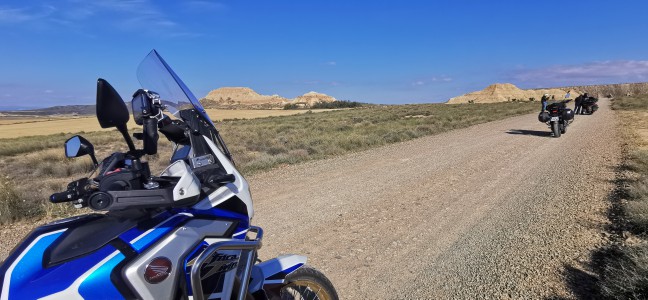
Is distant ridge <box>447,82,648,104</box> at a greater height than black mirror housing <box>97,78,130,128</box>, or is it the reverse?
distant ridge <box>447,82,648,104</box>

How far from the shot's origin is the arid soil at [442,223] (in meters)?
4.21

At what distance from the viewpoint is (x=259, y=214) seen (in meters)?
6.55

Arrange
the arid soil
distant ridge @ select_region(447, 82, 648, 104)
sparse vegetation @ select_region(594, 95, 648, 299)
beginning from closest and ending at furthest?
1. sparse vegetation @ select_region(594, 95, 648, 299)
2. the arid soil
3. distant ridge @ select_region(447, 82, 648, 104)

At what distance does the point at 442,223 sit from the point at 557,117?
41.8ft

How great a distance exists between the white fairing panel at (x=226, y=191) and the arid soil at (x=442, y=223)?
1996 mm

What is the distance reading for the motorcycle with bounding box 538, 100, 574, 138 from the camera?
1592 centimetres

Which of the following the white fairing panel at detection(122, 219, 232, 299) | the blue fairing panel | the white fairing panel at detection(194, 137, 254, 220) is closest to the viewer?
the blue fairing panel

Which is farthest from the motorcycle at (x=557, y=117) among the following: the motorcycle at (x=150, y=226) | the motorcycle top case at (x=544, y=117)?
the motorcycle at (x=150, y=226)

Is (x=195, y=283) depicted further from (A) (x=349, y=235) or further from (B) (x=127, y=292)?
(A) (x=349, y=235)

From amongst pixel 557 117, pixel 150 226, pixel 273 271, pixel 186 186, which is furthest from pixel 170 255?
pixel 557 117

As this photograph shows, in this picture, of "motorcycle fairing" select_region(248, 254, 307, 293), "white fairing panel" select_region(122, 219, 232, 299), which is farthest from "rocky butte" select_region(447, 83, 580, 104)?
"white fairing panel" select_region(122, 219, 232, 299)

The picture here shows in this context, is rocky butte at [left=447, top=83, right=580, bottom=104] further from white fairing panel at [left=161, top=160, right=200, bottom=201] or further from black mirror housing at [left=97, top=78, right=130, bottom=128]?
black mirror housing at [left=97, top=78, right=130, bottom=128]

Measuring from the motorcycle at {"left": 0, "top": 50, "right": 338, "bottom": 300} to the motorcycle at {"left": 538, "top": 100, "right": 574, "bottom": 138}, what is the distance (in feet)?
53.4

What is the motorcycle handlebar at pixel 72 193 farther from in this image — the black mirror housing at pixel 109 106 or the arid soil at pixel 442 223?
the arid soil at pixel 442 223
